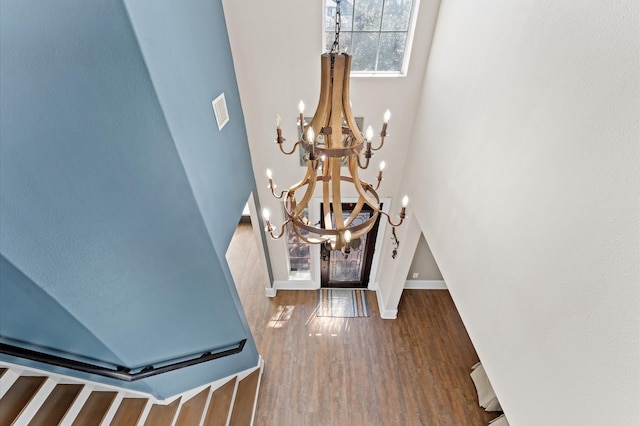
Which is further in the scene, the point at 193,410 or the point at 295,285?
the point at 295,285

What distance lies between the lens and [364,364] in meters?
4.03

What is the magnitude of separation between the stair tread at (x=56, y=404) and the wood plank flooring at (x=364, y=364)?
2.02 m

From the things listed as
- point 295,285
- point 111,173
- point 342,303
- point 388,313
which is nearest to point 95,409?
point 111,173

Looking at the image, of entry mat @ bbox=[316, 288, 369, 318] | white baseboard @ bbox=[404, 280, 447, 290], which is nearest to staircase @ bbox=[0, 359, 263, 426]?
entry mat @ bbox=[316, 288, 369, 318]

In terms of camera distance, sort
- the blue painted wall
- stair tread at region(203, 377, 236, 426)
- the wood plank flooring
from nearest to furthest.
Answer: the blue painted wall < stair tread at region(203, 377, 236, 426) < the wood plank flooring

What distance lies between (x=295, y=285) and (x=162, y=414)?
102 inches

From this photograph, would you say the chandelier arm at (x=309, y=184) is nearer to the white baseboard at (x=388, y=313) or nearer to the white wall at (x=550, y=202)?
the white wall at (x=550, y=202)

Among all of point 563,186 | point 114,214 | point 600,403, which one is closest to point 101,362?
point 114,214

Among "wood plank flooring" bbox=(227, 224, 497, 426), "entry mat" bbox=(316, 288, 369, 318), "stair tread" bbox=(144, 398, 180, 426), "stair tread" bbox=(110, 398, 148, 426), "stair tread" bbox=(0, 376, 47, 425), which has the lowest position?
"entry mat" bbox=(316, 288, 369, 318)

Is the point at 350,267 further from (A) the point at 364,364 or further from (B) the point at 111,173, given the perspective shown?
(B) the point at 111,173

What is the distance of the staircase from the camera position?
2.08m

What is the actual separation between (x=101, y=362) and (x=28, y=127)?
1804 millimetres

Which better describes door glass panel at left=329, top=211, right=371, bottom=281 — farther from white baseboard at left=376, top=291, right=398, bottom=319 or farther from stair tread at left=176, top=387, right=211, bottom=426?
stair tread at left=176, top=387, right=211, bottom=426

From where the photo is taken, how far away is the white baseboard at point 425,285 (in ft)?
16.6
